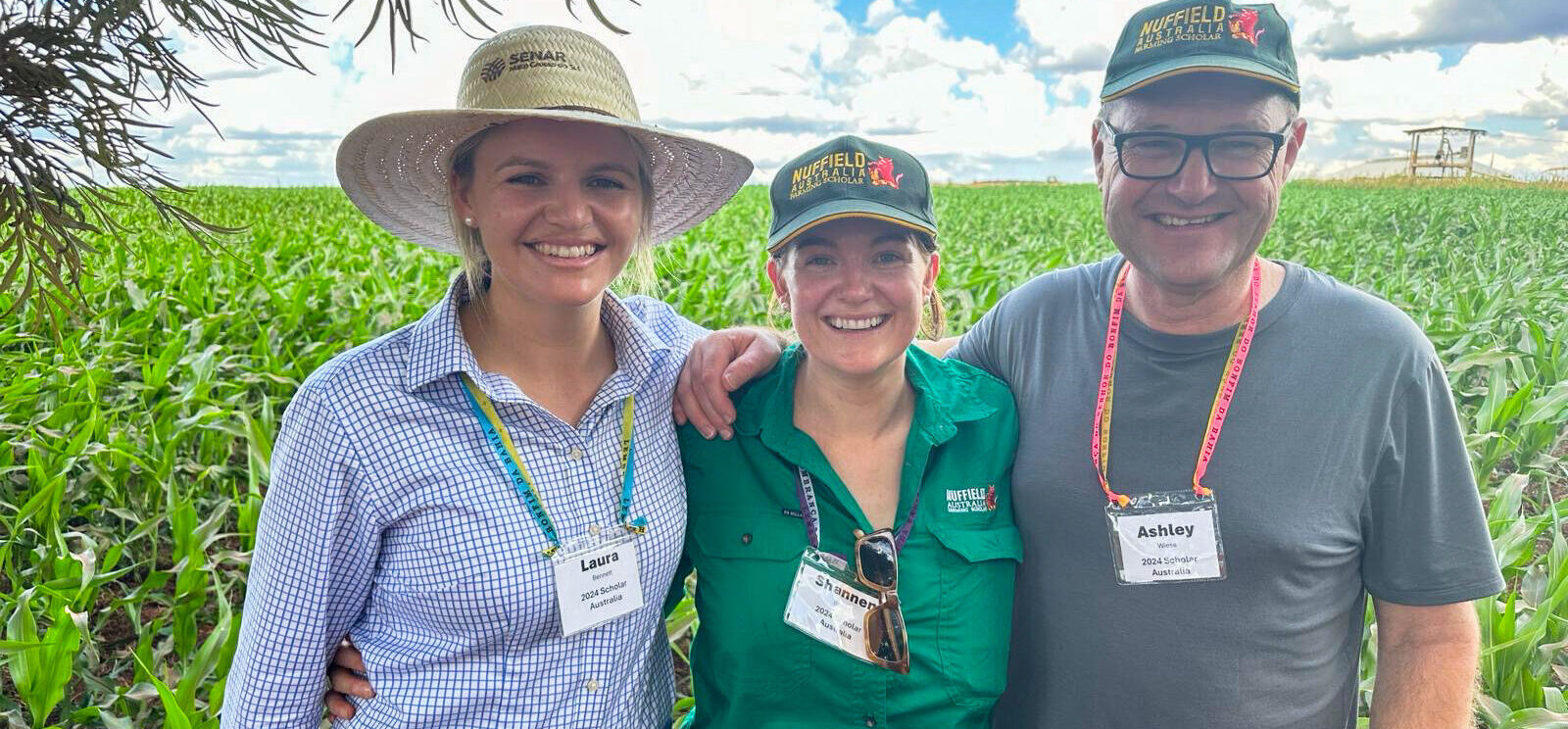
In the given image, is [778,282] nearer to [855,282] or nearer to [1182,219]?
[855,282]

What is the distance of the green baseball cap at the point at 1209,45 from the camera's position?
1.52 metres

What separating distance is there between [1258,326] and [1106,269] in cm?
32

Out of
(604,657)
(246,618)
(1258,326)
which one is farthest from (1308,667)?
(246,618)

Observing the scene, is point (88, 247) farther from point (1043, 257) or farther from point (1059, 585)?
point (1043, 257)

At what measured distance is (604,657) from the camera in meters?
1.57

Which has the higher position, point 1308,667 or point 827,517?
point 827,517

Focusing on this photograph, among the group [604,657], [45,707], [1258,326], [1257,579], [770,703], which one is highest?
[1258,326]

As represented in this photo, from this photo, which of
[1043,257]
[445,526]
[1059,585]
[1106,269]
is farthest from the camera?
[1043,257]

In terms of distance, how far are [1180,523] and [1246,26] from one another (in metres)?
0.81

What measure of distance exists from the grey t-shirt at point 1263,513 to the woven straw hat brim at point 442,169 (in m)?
0.82

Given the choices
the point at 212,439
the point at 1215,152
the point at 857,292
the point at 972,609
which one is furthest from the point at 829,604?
the point at 212,439

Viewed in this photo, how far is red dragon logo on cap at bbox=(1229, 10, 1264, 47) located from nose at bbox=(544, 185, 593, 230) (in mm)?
1077

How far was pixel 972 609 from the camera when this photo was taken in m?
1.64

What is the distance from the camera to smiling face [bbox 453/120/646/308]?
4.95 feet
